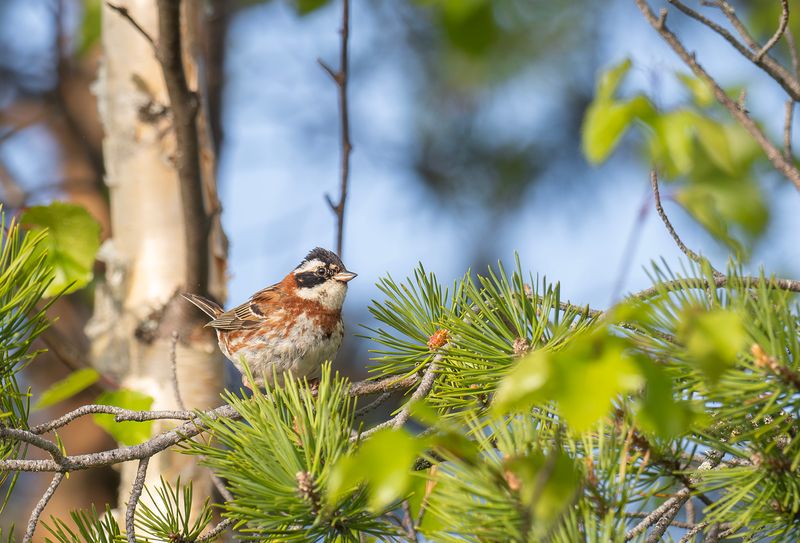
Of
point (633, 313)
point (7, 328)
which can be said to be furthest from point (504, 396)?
point (7, 328)

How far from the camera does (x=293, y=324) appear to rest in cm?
352

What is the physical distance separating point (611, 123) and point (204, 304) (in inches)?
→ 74.7

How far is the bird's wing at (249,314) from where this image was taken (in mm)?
3633

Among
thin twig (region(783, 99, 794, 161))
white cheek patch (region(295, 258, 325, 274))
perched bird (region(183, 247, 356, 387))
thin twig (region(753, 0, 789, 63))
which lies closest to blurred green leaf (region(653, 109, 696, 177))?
thin twig (region(783, 99, 794, 161))

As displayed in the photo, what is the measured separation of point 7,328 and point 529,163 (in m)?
5.27

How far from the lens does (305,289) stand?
3688mm

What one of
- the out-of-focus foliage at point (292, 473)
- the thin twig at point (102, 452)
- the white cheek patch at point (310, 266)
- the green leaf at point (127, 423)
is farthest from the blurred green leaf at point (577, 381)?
the white cheek patch at point (310, 266)

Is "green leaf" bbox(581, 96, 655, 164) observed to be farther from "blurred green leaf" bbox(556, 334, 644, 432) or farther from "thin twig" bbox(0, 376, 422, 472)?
"blurred green leaf" bbox(556, 334, 644, 432)

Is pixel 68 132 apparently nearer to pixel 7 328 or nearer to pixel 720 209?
pixel 7 328

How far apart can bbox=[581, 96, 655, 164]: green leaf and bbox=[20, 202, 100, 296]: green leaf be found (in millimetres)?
1680

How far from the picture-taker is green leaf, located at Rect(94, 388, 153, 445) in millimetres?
2824

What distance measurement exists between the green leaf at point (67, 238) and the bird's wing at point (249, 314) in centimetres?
74

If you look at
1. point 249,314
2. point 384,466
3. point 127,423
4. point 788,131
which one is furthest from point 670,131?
point 249,314

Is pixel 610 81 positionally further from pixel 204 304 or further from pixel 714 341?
pixel 204 304
